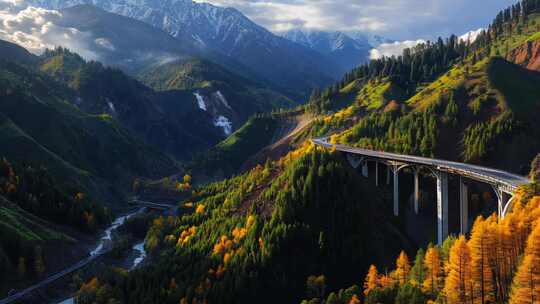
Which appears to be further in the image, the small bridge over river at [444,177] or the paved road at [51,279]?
the paved road at [51,279]

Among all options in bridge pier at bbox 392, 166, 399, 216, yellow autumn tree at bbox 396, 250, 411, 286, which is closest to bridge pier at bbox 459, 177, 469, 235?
bridge pier at bbox 392, 166, 399, 216

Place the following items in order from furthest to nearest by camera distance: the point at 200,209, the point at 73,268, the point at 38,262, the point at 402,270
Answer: the point at 200,209 < the point at 73,268 < the point at 38,262 < the point at 402,270

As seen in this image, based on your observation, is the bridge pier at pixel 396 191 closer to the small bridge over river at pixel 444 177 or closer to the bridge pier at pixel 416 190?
the small bridge over river at pixel 444 177

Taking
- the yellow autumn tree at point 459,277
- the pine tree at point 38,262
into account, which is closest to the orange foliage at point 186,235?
the pine tree at point 38,262

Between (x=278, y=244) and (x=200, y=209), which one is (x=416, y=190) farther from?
(x=200, y=209)

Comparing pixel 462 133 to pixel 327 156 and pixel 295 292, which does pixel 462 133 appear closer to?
pixel 327 156

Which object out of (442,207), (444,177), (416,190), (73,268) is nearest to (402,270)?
(442,207)
